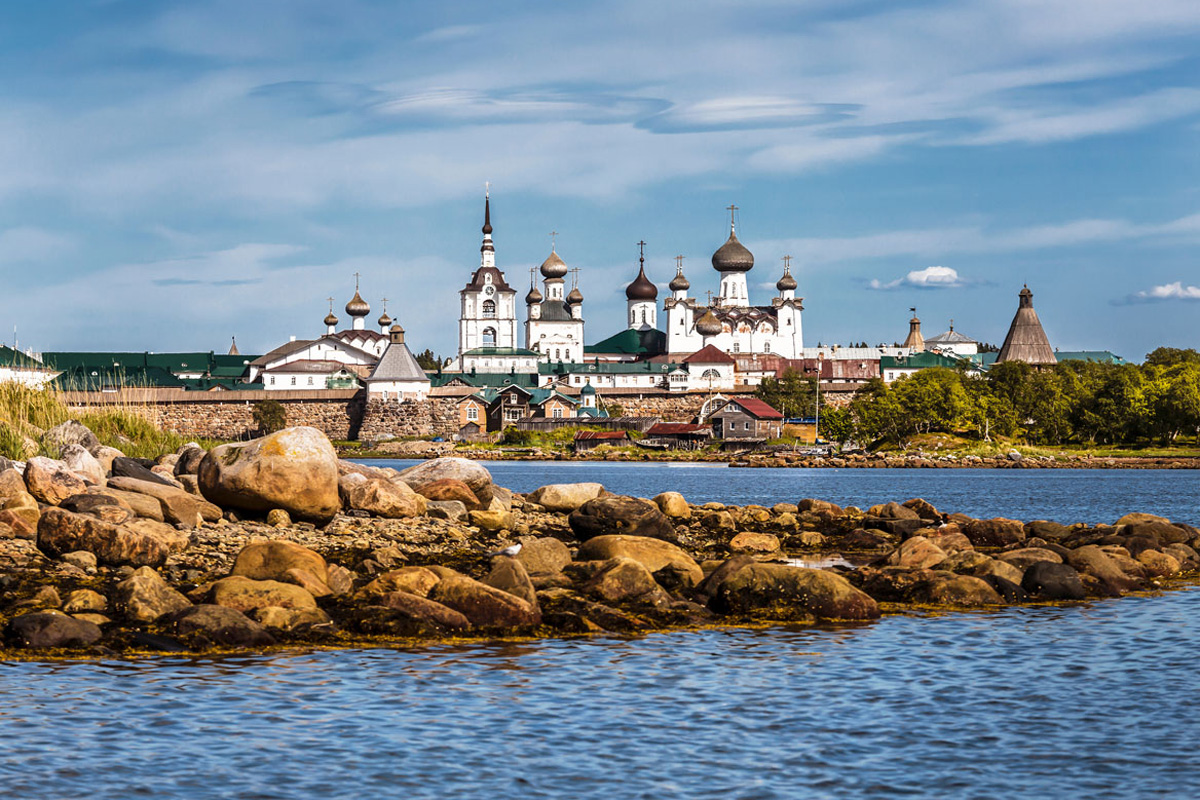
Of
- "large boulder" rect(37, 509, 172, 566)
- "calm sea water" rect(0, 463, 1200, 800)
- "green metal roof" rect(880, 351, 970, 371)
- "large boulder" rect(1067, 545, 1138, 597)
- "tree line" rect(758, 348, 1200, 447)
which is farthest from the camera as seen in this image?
"green metal roof" rect(880, 351, 970, 371)

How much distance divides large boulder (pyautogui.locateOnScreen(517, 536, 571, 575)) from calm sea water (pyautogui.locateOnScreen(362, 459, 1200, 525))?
2075 cm

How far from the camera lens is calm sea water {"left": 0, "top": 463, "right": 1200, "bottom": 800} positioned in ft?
31.2

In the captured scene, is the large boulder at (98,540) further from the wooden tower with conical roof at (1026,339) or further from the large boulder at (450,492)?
the wooden tower with conical roof at (1026,339)

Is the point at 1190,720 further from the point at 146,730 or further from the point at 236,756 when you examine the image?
the point at 146,730

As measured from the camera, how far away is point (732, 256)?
143250 millimetres

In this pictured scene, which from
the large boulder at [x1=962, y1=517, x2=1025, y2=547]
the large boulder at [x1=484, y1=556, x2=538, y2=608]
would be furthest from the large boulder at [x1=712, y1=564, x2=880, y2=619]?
the large boulder at [x1=962, y1=517, x2=1025, y2=547]

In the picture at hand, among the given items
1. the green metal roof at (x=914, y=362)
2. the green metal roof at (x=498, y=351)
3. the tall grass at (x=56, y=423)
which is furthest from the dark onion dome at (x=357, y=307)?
the tall grass at (x=56, y=423)

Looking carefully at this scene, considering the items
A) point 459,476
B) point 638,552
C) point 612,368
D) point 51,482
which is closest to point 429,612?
point 638,552

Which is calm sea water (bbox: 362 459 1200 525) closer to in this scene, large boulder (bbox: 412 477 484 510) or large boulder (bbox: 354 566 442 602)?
large boulder (bbox: 412 477 484 510)

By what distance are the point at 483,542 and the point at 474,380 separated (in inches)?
4197

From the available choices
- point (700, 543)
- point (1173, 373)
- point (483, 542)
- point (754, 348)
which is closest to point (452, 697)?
point (483, 542)

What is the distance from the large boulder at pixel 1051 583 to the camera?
17812 mm

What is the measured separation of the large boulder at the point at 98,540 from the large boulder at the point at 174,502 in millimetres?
2361

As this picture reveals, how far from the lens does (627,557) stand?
57.9 feet
